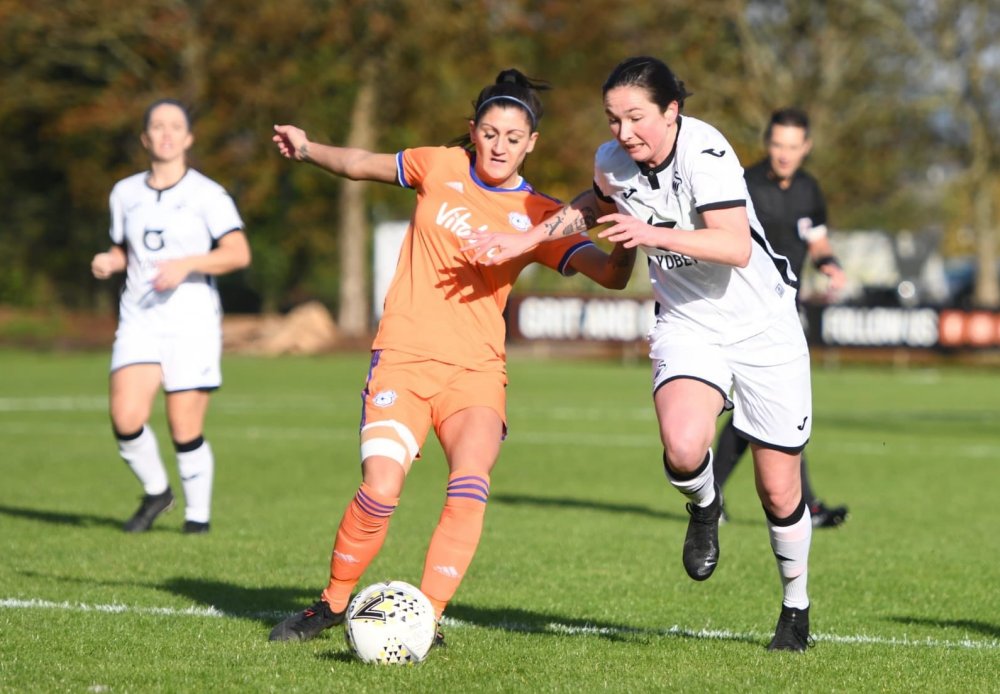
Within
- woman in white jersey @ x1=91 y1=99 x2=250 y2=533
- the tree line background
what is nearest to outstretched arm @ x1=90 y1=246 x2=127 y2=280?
woman in white jersey @ x1=91 y1=99 x2=250 y2=533

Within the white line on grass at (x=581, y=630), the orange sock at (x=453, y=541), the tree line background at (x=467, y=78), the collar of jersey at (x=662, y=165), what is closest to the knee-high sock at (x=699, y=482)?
the white line on grass at (x=581, y=630)

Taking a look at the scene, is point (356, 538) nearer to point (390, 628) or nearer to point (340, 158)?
point (390, 628)

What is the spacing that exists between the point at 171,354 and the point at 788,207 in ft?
13.0

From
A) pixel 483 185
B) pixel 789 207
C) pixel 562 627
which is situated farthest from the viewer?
pixel 789 207

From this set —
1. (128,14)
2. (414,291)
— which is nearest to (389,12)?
(128,14)

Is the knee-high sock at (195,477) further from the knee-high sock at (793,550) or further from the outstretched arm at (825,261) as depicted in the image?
the knee-high sock at (793,550)

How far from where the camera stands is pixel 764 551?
337 inches

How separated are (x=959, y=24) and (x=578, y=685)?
110 ft

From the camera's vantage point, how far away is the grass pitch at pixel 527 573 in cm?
534

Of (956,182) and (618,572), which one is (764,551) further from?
(956,182)

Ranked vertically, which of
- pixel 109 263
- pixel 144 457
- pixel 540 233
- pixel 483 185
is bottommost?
pixel 144 457

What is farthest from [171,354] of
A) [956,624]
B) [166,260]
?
[956,624]

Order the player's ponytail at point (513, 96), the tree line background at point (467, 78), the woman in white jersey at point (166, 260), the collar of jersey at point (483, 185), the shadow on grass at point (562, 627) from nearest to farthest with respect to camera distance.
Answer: the player's ponytail at point (513, 96) < the collar of jersey at point (483, 185) < the shadow on grass at point (562, 627) < the woman in white jersey at point (166, 260) < the tree line background at point (467, 78)

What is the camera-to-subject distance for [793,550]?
229 inches
